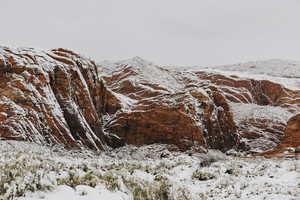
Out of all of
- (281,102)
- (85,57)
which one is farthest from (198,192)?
(281,102)

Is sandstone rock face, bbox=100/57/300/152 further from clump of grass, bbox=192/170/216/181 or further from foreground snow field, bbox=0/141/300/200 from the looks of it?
clump of grass, bbox=192/170/216/181

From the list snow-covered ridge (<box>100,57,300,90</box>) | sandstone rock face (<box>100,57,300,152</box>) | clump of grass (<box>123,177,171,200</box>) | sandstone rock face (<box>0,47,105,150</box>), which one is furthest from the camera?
snow-covered ridge (<box>100,57,300,90</box>)

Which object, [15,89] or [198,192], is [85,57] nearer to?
[15,89]

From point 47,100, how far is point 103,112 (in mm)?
11907

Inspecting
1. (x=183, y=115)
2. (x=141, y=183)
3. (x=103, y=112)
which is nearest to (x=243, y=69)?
(x=183, y=115)

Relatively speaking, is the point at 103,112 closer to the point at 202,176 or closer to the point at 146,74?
the point at 202,176

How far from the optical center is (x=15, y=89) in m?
26.2

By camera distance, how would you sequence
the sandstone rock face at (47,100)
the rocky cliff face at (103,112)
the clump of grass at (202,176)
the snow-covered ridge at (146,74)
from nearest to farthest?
the clump of grass at (202,176), the sandstone rock face at (47,100), the rocky cliff face at (103,112), the snow-covered ridge at (146,74)

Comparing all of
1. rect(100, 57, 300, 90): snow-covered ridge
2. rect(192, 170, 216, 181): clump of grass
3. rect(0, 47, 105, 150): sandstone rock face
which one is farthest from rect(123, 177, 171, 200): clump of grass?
rect(100, 57, 300, 90): snow-covered ridge

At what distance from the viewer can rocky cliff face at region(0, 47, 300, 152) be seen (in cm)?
2592

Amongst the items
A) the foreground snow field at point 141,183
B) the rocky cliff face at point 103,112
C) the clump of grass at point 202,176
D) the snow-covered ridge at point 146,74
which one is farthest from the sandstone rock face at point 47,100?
the snow-covered ridge at point 146,74

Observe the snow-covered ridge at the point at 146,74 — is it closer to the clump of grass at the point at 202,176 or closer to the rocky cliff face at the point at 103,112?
the rocky cliff face at the point at 103,112

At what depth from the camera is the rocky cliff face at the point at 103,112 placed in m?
25.9

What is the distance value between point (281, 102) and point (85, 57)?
52.0 meters
